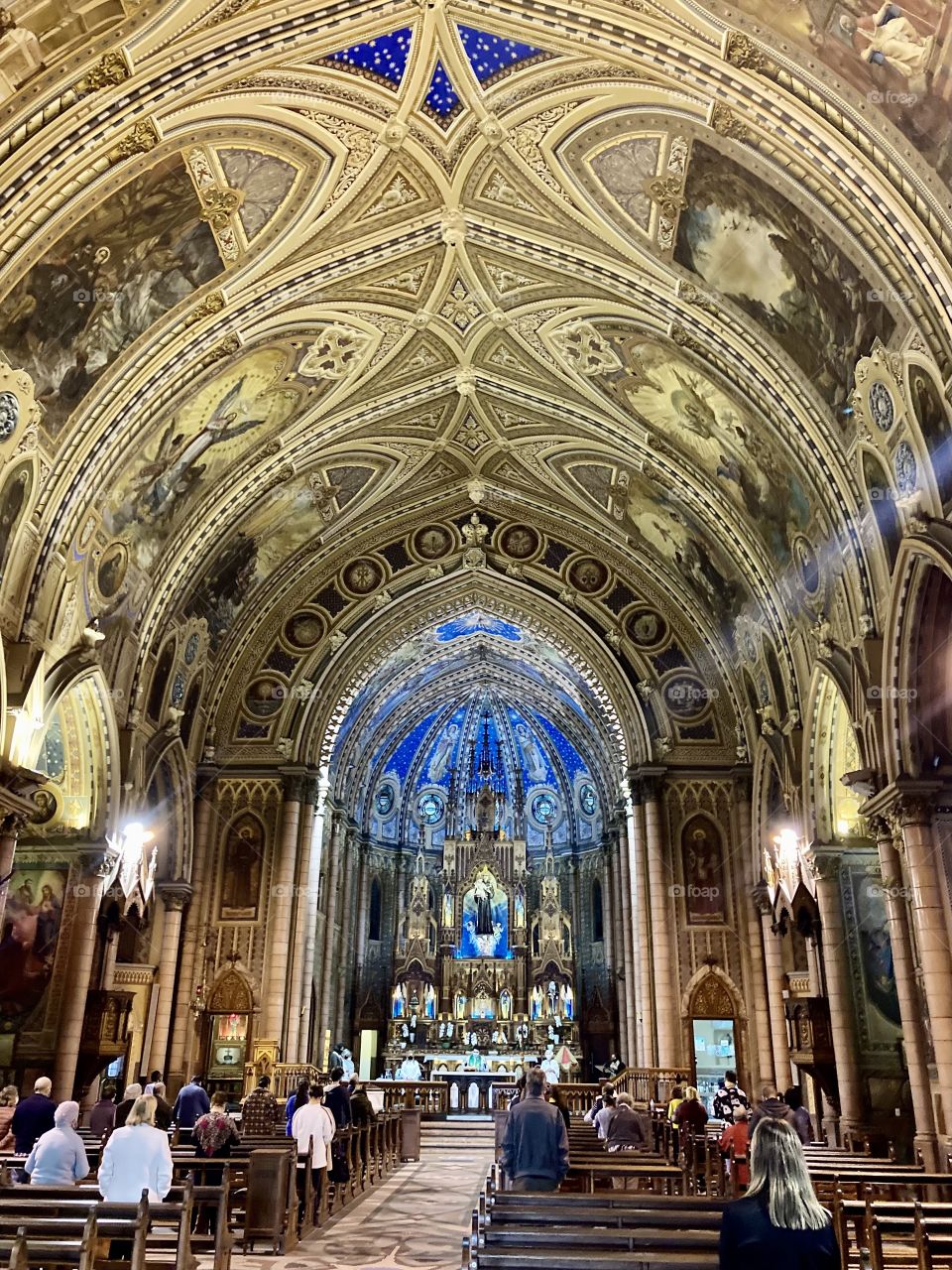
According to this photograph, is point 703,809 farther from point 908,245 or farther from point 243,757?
point 908,245

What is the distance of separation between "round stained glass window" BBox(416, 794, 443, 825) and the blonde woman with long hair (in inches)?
1493

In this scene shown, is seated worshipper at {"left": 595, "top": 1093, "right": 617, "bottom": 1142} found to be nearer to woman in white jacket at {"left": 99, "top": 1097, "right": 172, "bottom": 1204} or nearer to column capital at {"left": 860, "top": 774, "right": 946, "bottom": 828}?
column capital at {"left": 860, "top": 774, "right": 946, "bottom": 828}

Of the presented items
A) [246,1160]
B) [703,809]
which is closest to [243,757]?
[703,809]

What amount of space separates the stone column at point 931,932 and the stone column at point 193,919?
52.5ft

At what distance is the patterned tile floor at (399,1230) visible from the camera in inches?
360

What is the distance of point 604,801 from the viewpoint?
3478 centimetres

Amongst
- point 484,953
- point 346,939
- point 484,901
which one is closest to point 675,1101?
point 346,939

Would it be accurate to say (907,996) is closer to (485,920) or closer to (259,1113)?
(259,1113)

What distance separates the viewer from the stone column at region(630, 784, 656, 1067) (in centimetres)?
2416

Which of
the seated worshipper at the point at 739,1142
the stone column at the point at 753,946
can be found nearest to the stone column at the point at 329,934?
the stone column at the point at 753,946

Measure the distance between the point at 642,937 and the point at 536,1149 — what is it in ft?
57.6

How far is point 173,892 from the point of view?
2356 centimetres

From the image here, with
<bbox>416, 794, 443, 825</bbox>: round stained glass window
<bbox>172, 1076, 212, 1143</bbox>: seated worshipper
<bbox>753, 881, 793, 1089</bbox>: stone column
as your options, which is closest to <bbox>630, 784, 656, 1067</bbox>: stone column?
<bbox>753, 881, 793, 1089</bbox>: stone column

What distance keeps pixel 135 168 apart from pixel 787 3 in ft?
29.3
